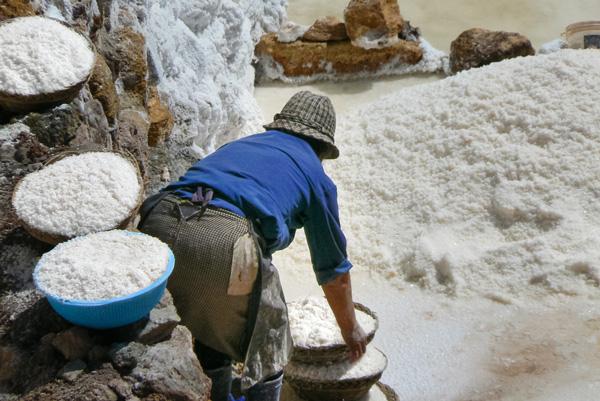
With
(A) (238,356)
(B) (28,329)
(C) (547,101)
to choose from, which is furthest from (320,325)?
(C) (547,101)

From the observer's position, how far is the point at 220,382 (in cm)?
201

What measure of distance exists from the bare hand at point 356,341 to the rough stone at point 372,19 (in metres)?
3.86

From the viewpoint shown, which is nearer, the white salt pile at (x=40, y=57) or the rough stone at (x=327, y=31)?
the white salt pile at (x=40, y=57)

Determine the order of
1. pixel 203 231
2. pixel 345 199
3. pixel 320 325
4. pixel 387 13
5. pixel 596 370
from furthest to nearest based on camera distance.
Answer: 1. pixel 387 13
2. pixel 345 199
3. pixel 596 370
4. pixel 320 325
5. pixel 203 231

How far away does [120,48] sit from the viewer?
2898mm

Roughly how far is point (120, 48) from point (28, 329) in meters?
1.49

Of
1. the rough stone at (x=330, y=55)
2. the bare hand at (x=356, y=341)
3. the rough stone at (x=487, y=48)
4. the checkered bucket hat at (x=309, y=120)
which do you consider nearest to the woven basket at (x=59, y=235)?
the checkered bucket hat at (x=309, y=120)

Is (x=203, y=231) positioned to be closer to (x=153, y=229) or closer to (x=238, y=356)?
(x=153, y=229)

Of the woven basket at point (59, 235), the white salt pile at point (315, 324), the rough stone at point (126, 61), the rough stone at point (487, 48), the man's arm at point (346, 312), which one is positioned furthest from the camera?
the rough stone at point (487, 48)

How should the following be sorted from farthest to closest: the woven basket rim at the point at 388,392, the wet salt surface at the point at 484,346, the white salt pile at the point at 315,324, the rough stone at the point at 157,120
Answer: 1. the rough stone at the point at 157,120
2. the wet salt surface at the point at 484,346
3. the woven basket rim at the point at 388,392
4. the white salt pile at the point at 315,324

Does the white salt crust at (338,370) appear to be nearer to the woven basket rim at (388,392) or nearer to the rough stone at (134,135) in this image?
the woven basket rim at (388,392)

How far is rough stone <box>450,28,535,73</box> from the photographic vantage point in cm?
552

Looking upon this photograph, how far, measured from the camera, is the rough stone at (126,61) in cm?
283

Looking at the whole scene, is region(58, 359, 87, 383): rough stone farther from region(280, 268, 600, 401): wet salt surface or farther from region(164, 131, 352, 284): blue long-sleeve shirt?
region(280, 268, 600, 401): wet salt surface
